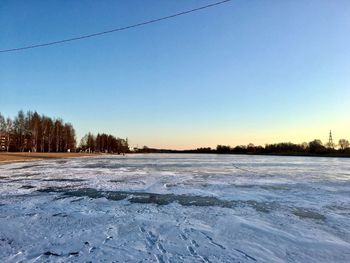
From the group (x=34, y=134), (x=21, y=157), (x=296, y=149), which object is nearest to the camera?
(x=21, y=157)

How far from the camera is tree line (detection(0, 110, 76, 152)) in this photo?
248 feet

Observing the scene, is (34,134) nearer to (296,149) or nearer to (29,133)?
(29,133)

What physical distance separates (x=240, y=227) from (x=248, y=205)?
237cm

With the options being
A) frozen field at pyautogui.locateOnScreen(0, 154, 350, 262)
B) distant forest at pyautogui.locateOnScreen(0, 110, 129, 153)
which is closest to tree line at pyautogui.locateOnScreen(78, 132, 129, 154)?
distant forest at pyautogui.locateOnScreen(0, 110, 129, 153)

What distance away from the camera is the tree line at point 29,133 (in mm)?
75562

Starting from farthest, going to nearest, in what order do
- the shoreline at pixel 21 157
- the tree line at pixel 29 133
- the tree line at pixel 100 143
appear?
the tree line at pixel 100 143, the tree line at pixel 29 133, the shoreline at pixel 21 157

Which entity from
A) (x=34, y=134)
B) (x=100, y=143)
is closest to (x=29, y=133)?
(x=34, y=134)

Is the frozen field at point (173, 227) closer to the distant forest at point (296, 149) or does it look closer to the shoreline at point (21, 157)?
the shoreline at point (21, 157)

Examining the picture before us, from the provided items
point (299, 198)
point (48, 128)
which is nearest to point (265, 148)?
point (48, 128)

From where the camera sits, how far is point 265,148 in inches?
5408

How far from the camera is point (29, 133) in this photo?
258 ft

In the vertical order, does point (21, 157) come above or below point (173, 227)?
above

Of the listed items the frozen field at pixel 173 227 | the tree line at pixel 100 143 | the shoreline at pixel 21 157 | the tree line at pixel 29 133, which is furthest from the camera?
the tree line at pixel 100 143

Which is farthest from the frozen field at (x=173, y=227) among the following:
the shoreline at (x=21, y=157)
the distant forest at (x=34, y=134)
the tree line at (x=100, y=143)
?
the tree line at (x=100, y=143)
